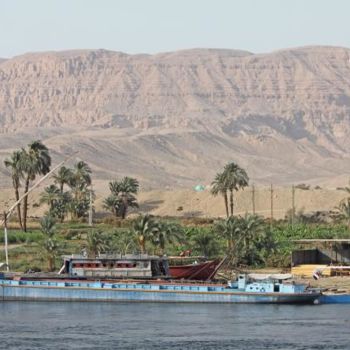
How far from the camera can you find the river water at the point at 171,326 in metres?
75.1

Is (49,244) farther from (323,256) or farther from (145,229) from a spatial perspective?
(323,256)

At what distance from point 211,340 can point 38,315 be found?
54.8 feet

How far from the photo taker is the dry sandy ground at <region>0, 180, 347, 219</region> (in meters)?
186

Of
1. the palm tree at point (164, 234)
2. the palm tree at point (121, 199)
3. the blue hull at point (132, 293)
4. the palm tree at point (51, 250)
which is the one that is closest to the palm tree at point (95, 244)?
the palm tree at point (51, 250)

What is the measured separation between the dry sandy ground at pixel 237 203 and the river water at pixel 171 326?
87798mm

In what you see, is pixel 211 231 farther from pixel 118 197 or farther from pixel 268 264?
pixel 118 197

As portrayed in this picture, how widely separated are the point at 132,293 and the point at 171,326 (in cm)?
1510

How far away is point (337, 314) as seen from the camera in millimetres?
88688

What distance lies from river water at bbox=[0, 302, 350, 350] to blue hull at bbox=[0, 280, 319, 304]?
3.60 ft

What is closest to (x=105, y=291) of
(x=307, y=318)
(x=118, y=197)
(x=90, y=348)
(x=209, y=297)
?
(x=209, y=297)

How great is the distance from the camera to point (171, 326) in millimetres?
82375

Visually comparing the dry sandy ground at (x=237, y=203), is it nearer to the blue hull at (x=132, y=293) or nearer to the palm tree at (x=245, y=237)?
the palm tree at (x=245, y=237)

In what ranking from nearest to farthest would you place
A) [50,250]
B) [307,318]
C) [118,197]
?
[307,318] → [50,250] → [118,197]

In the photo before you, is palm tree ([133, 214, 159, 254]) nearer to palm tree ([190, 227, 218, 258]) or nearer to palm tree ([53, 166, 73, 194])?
palm tree ([190, 227, 218, 258])
